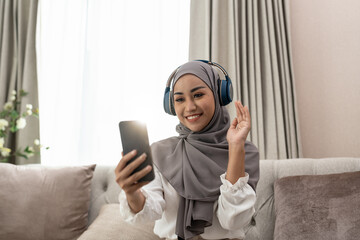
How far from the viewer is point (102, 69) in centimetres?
264

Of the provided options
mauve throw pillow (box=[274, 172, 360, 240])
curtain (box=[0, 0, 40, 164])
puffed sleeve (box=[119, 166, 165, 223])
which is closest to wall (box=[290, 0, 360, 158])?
mauve throw pillow (box=[274, 172, 360, 240])

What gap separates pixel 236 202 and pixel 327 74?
5.20 ft

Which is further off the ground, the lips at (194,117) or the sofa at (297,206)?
the lips at (194,117)

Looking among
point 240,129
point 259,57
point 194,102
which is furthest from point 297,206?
point 259,57

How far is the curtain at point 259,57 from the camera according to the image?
2191mm

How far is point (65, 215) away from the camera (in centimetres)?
164

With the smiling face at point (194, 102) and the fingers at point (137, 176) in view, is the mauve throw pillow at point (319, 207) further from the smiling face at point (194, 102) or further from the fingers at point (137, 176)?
the fingers at point (137, 176)

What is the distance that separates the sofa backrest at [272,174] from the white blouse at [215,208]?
351 millimetres

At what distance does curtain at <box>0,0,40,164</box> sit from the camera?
261 centimetres

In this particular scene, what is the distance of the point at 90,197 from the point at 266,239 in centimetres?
100

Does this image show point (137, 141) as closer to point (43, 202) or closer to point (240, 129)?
point (240, 129)

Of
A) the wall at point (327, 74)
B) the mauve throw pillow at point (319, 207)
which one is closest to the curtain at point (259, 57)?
the wall at point (327, 74)

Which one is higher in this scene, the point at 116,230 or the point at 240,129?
the point at 240,129

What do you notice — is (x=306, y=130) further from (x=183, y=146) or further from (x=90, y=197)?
(x=90, y=197)
